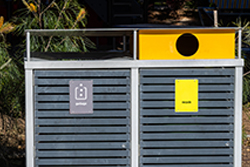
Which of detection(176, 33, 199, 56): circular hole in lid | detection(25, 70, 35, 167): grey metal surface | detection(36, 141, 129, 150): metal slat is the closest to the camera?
detection(25, 70, 35, 167): grey metal surface

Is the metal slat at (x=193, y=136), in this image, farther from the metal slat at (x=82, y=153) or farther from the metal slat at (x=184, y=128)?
the metal slat at (x=82, y=153)

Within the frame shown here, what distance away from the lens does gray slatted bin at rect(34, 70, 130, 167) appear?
331 centimetres

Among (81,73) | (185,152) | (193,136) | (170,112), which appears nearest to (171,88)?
(170,112)

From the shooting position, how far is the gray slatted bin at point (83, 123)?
10.9 feet

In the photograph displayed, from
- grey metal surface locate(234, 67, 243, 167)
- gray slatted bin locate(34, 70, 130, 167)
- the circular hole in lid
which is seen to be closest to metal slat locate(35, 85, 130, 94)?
gray slatted bin locate(34, 70, 130, 167)

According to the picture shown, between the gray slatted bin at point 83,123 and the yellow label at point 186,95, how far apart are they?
41 cm

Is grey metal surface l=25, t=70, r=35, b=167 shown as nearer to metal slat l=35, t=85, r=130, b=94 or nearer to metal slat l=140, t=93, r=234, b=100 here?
metal slat l=35, t=85, r=130, b=94

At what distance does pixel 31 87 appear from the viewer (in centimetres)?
328

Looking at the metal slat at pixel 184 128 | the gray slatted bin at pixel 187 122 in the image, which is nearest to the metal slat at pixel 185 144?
the gray slatted bin at pixel 187 122

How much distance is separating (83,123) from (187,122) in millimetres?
853

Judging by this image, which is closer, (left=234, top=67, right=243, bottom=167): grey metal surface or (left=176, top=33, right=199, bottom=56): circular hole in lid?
(left=234, top=67, right=243, bottom=167): grey metal surface

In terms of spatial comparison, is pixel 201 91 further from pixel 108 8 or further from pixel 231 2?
pixel 231 2

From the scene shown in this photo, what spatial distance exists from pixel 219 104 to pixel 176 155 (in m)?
0.56

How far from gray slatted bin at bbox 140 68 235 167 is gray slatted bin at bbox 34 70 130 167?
0.18 m
